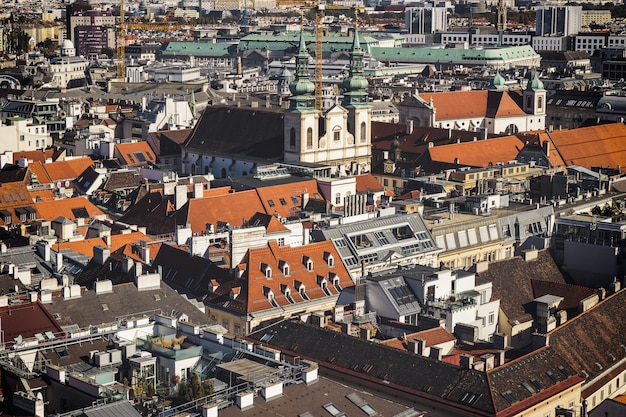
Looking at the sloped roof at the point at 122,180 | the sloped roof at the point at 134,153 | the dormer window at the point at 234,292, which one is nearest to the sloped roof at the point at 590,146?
the sloped roof at the point at 134,153

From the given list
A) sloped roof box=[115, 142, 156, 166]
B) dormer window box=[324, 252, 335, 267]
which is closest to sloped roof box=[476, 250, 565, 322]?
dormer window box=[324, 252, 335, 267]

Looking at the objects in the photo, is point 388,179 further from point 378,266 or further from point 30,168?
point 378,266

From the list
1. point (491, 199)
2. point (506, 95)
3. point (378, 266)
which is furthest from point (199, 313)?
point (506, 95)

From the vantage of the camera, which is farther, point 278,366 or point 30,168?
point 30,168

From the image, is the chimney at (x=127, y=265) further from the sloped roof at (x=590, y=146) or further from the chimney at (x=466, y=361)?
the sloped roof at (x=590, y=146)

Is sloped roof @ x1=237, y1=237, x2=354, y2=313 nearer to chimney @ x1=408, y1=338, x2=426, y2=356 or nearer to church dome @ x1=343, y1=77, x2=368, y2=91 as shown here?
chimney @ x1=408, y1=338, x2=426, y2=356

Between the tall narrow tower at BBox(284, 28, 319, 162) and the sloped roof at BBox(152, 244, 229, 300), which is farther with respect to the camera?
the tall narrow tower at BBox(284, 28, 319, 162)
